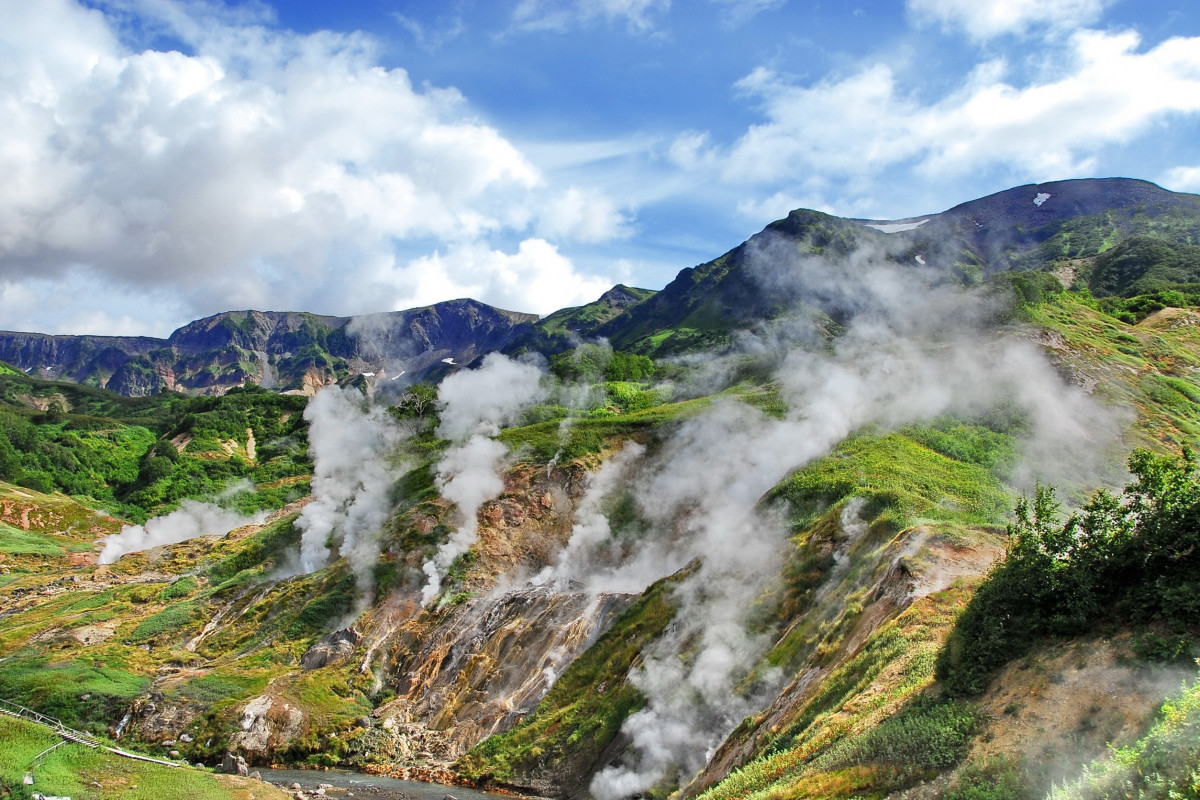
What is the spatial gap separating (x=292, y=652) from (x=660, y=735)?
1172 inches

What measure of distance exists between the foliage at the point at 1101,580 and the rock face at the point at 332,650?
128ft

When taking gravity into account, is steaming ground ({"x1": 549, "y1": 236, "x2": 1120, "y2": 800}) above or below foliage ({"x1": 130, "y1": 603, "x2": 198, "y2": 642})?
above

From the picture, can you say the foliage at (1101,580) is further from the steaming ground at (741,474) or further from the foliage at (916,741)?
the steaming ground at (741,474)

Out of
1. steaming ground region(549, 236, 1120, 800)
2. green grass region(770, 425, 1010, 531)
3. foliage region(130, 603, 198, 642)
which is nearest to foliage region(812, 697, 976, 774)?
steaming ground region(549, 236, 1120, 800)

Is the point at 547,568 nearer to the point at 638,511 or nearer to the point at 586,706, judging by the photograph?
the point at 638,511

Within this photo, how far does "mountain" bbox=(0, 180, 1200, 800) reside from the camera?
15258 mm

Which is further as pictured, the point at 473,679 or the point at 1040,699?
the point at 473,679

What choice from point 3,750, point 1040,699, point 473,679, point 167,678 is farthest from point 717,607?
point 167,678

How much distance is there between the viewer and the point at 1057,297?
232ft

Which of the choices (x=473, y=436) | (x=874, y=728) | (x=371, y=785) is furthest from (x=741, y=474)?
(x=874, y=728)

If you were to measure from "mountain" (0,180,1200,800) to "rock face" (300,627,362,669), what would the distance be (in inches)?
7.5

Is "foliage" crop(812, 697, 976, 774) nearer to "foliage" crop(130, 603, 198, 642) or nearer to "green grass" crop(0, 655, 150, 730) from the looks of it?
"green grass" crop(0, 655, 150, 730)

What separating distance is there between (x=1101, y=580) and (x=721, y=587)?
20233 mm

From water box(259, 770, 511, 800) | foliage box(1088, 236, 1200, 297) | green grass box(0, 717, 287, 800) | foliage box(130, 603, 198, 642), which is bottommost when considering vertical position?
water box(259, 770, 511, 800)
